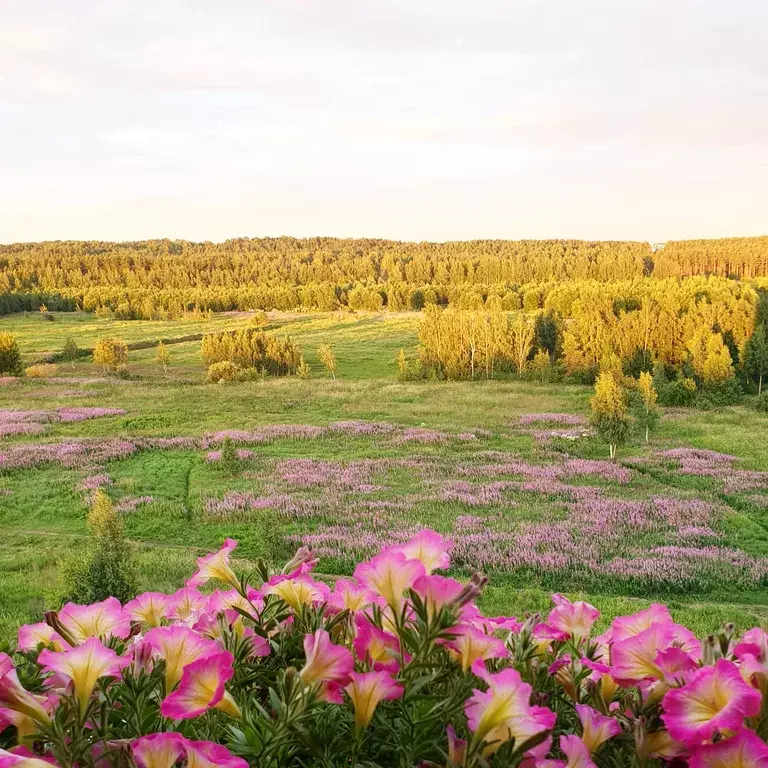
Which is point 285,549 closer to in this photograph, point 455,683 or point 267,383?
point 455,683

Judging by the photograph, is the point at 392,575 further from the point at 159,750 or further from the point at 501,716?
the point at 159,750

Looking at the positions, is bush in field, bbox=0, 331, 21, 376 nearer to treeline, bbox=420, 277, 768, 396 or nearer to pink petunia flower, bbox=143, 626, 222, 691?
treeline, bbox=420, 277, 768, 396

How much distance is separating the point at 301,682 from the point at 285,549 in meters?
14.3

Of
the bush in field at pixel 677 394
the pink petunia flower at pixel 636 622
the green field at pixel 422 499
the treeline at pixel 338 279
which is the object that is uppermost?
the treeline at pixel 338 279

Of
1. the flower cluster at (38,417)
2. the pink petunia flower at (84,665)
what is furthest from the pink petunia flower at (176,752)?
the flower cluster at (38,417)

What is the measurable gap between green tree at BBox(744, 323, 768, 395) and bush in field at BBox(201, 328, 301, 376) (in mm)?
48223

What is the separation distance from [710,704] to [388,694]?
2.15 ft

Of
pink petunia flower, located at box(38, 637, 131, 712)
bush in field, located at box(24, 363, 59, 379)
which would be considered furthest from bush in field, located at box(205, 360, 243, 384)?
pink petunia flower, located at box(38, 637, 131, 712)

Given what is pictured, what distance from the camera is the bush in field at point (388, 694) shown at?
1.26 m

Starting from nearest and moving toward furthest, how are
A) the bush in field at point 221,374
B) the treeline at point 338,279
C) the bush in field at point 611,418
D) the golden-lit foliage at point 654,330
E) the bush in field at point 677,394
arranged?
the bush in field at point 611,418 → the bush in field at point 677,394 → the bush in field at point 221,374 → the golden-lit foliage at point 654,330 → the treeline at point 338,279

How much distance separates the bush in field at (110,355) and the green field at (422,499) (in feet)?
59.5

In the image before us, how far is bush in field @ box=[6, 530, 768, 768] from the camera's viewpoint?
1258 millimetres

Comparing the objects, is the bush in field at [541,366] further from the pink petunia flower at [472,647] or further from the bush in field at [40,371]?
the pink petunia flower at [472,647]

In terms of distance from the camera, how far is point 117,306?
13525 cm
